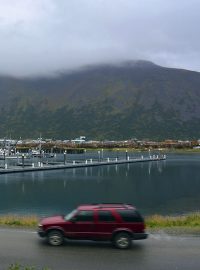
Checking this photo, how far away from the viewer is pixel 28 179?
87.9 meters

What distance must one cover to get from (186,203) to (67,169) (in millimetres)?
63871

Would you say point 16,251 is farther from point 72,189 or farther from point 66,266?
point 72,189

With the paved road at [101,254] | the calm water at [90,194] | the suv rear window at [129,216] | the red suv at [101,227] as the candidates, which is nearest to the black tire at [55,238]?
the red suv at [101,227]

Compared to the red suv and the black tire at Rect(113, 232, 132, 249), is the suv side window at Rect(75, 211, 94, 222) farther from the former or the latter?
the black tire at Rect(113, 232, 132, 249)

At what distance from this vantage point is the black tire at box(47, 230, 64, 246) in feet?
65.3

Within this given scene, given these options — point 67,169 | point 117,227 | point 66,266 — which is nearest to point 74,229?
point 117,227

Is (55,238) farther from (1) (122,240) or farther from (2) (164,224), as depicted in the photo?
(2) (164,224)

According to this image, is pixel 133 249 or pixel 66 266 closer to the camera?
pixel 66 266

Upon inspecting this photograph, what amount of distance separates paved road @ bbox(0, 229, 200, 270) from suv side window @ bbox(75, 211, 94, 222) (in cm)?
117

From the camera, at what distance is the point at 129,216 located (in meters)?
20.1

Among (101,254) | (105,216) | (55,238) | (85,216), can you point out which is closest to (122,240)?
(105,216)

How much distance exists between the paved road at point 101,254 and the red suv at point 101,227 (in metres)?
0.45

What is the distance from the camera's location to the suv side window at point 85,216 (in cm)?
2006

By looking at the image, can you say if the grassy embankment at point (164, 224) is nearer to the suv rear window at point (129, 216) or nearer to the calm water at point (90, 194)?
the suv rear window at point (129, 216)
